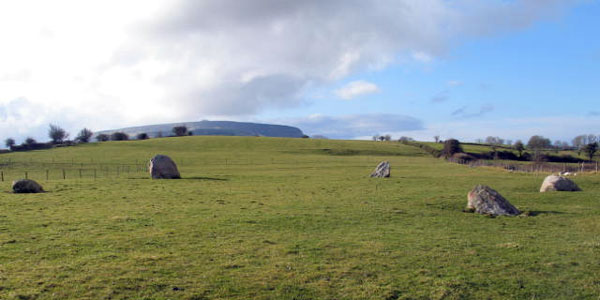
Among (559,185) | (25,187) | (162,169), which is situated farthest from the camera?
(162,169)

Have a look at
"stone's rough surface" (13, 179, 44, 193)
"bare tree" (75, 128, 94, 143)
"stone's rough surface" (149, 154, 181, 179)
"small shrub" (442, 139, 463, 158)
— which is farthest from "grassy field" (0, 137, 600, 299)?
"bare tree" (75, 128, 94, 143)

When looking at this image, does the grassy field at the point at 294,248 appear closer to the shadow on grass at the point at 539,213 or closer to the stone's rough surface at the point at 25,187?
the shadow on grass at the point at 539,213

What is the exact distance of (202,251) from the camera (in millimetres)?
13398

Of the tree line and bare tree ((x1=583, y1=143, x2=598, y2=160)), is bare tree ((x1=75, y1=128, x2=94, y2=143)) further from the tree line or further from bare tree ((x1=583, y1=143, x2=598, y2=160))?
bare tree ((x1=583, y1=143, x2=598, y2=160))

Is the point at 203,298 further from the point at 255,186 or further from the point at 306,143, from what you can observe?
the point at 306,143

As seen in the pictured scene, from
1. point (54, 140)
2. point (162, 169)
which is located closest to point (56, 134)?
point (54, 140)

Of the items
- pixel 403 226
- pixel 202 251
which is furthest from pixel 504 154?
pixel 202 251

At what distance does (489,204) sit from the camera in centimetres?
2184

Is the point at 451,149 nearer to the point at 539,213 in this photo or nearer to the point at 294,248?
the point at 539,213

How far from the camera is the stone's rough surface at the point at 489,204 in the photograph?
21391 millimetres

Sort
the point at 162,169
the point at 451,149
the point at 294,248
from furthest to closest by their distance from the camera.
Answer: the point at 451,149 → the point at 162,169 → the point at 294,248

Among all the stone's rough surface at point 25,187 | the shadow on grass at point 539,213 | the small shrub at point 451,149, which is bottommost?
the shadow on grass at point 539,213

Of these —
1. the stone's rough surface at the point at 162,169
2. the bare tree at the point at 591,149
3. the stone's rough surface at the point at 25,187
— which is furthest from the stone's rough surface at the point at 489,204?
the bare tree at the point at 591,149

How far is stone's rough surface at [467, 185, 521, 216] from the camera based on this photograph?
2139 cm
